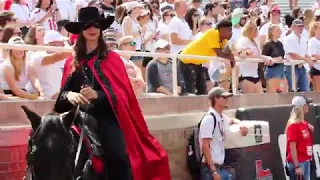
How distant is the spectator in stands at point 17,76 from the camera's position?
8.92 metres

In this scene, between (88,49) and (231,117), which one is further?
(231,117)

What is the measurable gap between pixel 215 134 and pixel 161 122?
2.66 feet

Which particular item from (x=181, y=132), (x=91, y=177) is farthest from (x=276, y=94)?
(x=91, y=177)

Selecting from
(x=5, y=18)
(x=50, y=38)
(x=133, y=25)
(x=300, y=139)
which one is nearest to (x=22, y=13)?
(x=133, y=25)

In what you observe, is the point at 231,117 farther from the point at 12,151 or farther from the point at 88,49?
the point at 88,49

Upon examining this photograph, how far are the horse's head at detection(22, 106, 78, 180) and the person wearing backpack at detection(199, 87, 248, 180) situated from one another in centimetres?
534

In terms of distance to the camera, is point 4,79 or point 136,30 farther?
point 136,30

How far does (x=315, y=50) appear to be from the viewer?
1659cm

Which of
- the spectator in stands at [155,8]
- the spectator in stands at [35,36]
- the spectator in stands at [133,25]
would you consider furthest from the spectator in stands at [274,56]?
the spectator in stands at [35,36]

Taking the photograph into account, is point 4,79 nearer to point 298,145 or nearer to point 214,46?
point 214,46

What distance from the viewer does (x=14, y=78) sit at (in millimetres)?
9039

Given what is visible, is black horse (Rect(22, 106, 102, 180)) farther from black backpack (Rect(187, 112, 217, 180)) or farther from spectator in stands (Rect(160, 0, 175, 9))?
spectator in stands (Rect(160, 0, 175, 9))

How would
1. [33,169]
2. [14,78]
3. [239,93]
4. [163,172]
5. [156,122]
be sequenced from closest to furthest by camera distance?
[33,169] → [163,172] → [14,78] → [156,122] → [239,93]

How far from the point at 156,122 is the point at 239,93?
3.72 metres
